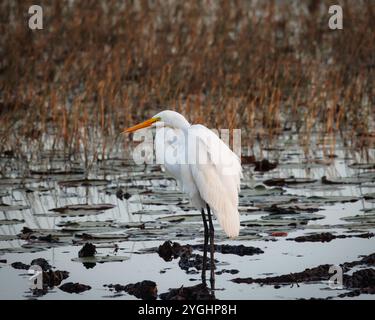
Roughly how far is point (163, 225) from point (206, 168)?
3.66 ft

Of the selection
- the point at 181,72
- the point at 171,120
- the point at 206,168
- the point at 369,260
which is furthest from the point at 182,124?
the point at 181,72

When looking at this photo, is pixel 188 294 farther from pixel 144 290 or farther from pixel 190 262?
pixel 190 262

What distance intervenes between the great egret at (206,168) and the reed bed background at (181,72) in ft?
9.41

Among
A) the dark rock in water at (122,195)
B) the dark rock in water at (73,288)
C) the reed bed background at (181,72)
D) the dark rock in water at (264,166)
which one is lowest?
the dark rock in water at (73,288)

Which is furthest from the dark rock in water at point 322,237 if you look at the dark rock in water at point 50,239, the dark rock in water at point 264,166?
the dark rock in water at point 264,166

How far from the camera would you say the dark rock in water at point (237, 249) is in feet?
23.0

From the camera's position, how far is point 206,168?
6.71 metres

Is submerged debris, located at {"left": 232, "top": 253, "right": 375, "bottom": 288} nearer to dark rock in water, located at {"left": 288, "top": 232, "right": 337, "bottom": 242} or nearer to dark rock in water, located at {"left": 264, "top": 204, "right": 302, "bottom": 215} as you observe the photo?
dark rock in water, located at {"left": 288, "top": 232, "right": 337, "bottom": 242}

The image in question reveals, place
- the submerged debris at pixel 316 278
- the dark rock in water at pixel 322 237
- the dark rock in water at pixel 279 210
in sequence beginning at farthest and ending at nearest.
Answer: the dark rock in water at pixel 279 210
the dark rock in water at pixel 322 237
the submerged debris at pixel 316 278

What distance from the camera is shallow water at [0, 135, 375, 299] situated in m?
6.47

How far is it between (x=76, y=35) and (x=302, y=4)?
4.99 metres

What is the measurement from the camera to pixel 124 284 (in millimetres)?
6305

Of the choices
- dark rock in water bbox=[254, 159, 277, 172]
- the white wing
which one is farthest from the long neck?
dark rock in water bbox=[254, 159, 277, 172]

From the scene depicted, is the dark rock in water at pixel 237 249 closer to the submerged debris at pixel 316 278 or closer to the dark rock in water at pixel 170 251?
the dark rock in water at pixel 170 251
